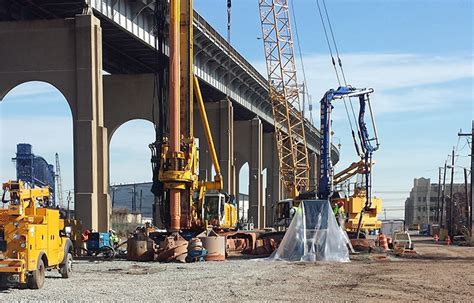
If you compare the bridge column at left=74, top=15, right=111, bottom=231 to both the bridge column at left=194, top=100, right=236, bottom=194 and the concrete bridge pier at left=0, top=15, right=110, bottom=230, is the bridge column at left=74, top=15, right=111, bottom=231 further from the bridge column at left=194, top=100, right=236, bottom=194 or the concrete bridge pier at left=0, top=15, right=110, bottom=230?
the bridge column at left=194, top=100, right=236, bottom=194

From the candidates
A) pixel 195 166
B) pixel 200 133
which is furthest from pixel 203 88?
pixel 195 166

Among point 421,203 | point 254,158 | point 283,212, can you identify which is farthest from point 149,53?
point 421,203

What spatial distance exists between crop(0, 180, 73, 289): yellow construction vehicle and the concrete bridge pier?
1706cm

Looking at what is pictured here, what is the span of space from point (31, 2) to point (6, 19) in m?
2.58

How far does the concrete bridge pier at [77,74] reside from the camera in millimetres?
37188

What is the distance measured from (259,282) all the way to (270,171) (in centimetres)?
7902

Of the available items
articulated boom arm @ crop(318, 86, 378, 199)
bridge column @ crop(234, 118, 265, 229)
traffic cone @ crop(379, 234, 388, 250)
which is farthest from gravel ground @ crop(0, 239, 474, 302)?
bridge column @ crop(234, 118, 265, 229)

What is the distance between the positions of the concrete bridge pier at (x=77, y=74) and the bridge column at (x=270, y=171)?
57.1 m

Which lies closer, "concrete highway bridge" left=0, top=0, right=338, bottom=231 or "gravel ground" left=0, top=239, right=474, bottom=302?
"gravel ground" left=0, top=239, right=474, bottom=302

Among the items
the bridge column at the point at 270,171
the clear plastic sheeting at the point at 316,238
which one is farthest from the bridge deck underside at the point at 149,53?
the clear plastic sheeting at the point at 316,238

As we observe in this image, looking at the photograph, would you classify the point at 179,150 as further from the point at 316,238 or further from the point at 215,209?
the point at 316,238

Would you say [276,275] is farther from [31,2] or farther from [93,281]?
[31,2]

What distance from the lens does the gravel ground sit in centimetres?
1627

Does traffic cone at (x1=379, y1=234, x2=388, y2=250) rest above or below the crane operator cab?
below
